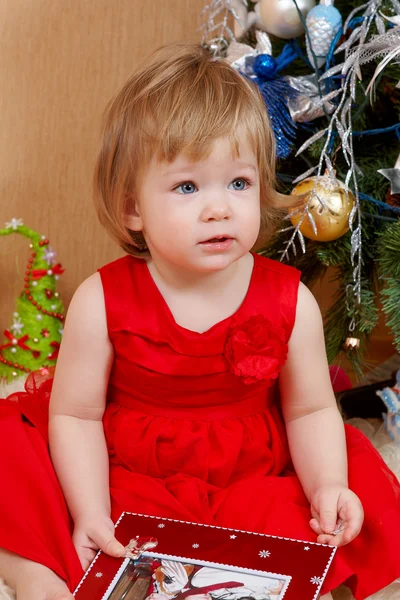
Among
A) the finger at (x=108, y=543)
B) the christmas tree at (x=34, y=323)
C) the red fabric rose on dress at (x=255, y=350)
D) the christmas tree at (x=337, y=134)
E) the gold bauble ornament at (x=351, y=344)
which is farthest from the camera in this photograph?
the christmas tree at (x=34, y=323)

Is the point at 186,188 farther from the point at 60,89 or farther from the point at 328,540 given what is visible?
the point at 60,89

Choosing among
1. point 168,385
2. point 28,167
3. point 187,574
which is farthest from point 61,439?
point 28,167

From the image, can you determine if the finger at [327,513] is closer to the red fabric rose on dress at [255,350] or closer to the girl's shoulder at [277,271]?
the red fabric rose on dress at [255,350]

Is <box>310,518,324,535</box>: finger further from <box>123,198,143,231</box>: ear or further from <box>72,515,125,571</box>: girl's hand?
<box>123,198,143,231</box>: ear

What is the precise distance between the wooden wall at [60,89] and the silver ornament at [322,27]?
0.47 metres

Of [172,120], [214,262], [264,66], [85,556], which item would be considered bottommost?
[85,556]

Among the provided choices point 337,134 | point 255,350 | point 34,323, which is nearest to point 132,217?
point 255,350

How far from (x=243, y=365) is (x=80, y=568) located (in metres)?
0.28

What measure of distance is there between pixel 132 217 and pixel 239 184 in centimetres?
14

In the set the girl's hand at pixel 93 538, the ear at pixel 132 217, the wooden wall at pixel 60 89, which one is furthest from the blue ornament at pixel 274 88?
the girl's hand at pixel 93 538

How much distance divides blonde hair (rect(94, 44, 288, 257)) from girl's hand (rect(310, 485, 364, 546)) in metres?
0.37

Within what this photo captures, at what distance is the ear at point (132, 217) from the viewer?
98 cm

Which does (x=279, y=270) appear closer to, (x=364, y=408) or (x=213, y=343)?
(x=213, y=343)

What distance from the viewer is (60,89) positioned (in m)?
1.51
